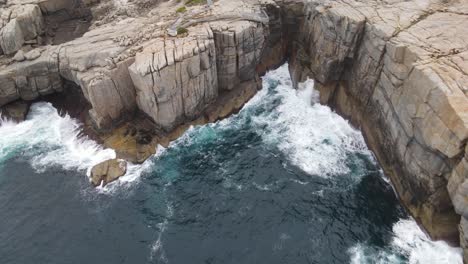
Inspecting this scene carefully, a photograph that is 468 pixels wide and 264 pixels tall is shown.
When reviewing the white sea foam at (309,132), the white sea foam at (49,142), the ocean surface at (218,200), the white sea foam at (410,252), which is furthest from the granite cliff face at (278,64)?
the ocean surface at (218,200)

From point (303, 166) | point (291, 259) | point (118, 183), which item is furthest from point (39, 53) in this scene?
point (291, 259)

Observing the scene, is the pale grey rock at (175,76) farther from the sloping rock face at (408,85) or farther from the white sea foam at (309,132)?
the sloping rock face at (408,85)

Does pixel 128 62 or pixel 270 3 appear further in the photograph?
pixel 270 3

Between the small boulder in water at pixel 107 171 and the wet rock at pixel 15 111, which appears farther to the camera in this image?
the wet rock at pixel 15 111

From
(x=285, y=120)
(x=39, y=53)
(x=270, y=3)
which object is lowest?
(x=285, y=120)

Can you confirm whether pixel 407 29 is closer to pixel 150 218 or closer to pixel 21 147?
pixel 150 218

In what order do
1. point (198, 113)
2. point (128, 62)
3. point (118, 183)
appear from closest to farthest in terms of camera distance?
point (118, 183), point (128, 62), point (198, 113)
